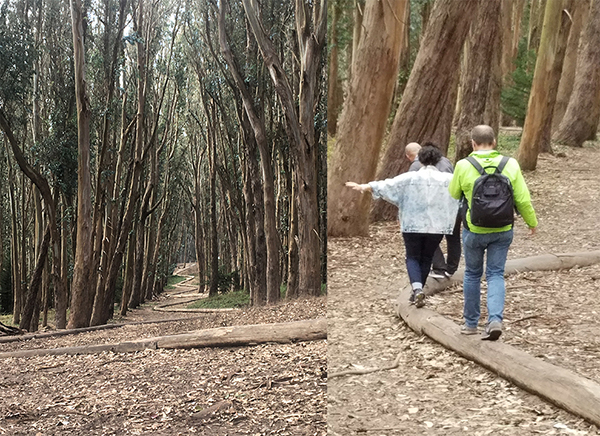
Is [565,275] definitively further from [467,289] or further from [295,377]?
[295,377]

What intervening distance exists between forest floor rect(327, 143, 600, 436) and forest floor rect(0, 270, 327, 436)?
2.28 ft

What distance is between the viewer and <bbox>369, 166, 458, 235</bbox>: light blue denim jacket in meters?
1.51

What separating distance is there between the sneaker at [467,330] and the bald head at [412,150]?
0.43m

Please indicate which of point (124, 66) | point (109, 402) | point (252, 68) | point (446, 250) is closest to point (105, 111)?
point (124, 66)

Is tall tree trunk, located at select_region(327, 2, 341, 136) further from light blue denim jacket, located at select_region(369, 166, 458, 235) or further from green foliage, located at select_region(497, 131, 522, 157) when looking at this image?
green foliage, located at select_region(497, 131, 522, 157)

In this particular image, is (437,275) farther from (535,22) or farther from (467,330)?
(535,22)

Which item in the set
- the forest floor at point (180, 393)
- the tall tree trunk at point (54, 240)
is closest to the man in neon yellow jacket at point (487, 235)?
the forest floor at point (180, 393)

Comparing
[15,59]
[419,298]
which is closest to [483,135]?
[419,298]

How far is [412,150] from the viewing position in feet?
4.97

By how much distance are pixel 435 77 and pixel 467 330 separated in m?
0.63

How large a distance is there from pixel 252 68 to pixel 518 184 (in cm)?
183

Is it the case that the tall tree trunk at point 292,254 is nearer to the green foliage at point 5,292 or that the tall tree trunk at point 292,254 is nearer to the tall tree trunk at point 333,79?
the tall tree trunk at point 333,79

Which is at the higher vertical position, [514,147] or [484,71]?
[484,71]

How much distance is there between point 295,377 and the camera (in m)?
2.51
